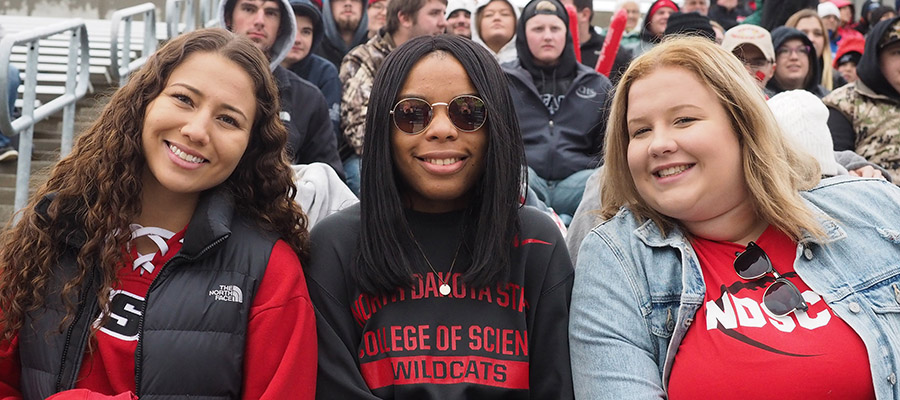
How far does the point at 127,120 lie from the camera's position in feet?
8.38

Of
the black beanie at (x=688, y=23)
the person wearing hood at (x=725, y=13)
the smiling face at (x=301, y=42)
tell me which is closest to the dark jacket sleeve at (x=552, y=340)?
the smiling face at (x=301, y=42)

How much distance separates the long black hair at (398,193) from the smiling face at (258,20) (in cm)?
275

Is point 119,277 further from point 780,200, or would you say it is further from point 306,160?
point 306,160

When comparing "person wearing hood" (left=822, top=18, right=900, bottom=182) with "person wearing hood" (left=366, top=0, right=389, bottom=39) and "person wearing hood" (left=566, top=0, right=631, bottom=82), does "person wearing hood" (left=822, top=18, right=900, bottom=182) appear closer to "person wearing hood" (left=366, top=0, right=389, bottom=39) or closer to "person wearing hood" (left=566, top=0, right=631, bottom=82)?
"person wearing hood" (left=566, top=0, right=631, bottom=82)

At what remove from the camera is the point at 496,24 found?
6.48 m

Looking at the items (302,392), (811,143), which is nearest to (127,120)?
(302,392)

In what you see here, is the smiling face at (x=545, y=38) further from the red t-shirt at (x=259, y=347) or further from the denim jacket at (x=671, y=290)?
the red t-shirt at (x=259, y=347)

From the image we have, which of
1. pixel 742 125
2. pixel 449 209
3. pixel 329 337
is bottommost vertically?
pixel 329 337

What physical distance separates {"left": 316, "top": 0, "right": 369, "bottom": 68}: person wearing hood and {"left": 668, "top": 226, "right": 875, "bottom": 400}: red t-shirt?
18.6 ft

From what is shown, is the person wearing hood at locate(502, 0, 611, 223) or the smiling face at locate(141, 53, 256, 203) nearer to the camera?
the smiling face at locate(141, 53, 256, 203)

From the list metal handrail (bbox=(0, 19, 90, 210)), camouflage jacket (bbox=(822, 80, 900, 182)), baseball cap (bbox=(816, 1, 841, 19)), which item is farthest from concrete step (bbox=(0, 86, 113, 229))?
baseball cap (bbox=(816, 1, 841, 19))

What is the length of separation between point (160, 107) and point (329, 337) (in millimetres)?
825

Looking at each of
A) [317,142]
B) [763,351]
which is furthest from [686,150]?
[317,142]

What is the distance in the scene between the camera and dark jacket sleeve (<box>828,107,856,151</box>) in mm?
5090
